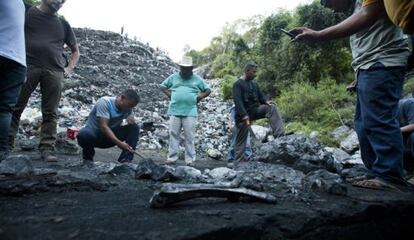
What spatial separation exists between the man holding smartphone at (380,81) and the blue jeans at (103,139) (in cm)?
263

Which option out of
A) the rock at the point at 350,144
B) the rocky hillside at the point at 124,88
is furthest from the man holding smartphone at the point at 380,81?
the rocky hillside at the point at 124,88

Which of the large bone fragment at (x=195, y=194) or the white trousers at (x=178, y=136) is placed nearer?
the large bone fragment at (x=195, y=194)

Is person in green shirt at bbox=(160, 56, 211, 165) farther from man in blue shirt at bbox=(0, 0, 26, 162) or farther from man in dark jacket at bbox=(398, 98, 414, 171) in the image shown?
man in blue shirt at bbox=(0, 0, 26, 162)

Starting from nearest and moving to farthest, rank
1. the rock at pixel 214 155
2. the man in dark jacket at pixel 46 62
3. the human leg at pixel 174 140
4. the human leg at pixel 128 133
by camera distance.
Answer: the man in dark jacket at pixel 46 62, the human leg at pixel 128 133, the human leg at pixel 174 140, the rock at pixel 214 155

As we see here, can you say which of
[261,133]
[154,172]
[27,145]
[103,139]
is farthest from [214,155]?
[154,172]

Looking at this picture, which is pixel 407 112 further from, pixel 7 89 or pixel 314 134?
pixel 314 134

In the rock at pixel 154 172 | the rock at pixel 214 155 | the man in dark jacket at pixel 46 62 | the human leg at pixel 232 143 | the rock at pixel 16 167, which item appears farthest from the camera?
the rock at pixel 214 155

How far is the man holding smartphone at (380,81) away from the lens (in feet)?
7.70

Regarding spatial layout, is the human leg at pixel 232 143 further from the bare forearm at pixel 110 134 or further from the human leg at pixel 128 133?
the bare forearm at pixel 110 134

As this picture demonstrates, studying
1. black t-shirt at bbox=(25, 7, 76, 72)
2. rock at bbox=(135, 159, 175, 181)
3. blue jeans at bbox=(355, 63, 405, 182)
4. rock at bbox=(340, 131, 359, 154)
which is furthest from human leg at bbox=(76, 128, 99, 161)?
rock at bbox=(340, 131, 359, 154)

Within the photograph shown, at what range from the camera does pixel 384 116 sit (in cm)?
235

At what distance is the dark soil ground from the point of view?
4.40 ft

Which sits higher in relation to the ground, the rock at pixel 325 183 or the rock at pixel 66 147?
the rock at pixel 325 183

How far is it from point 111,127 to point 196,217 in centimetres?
312
